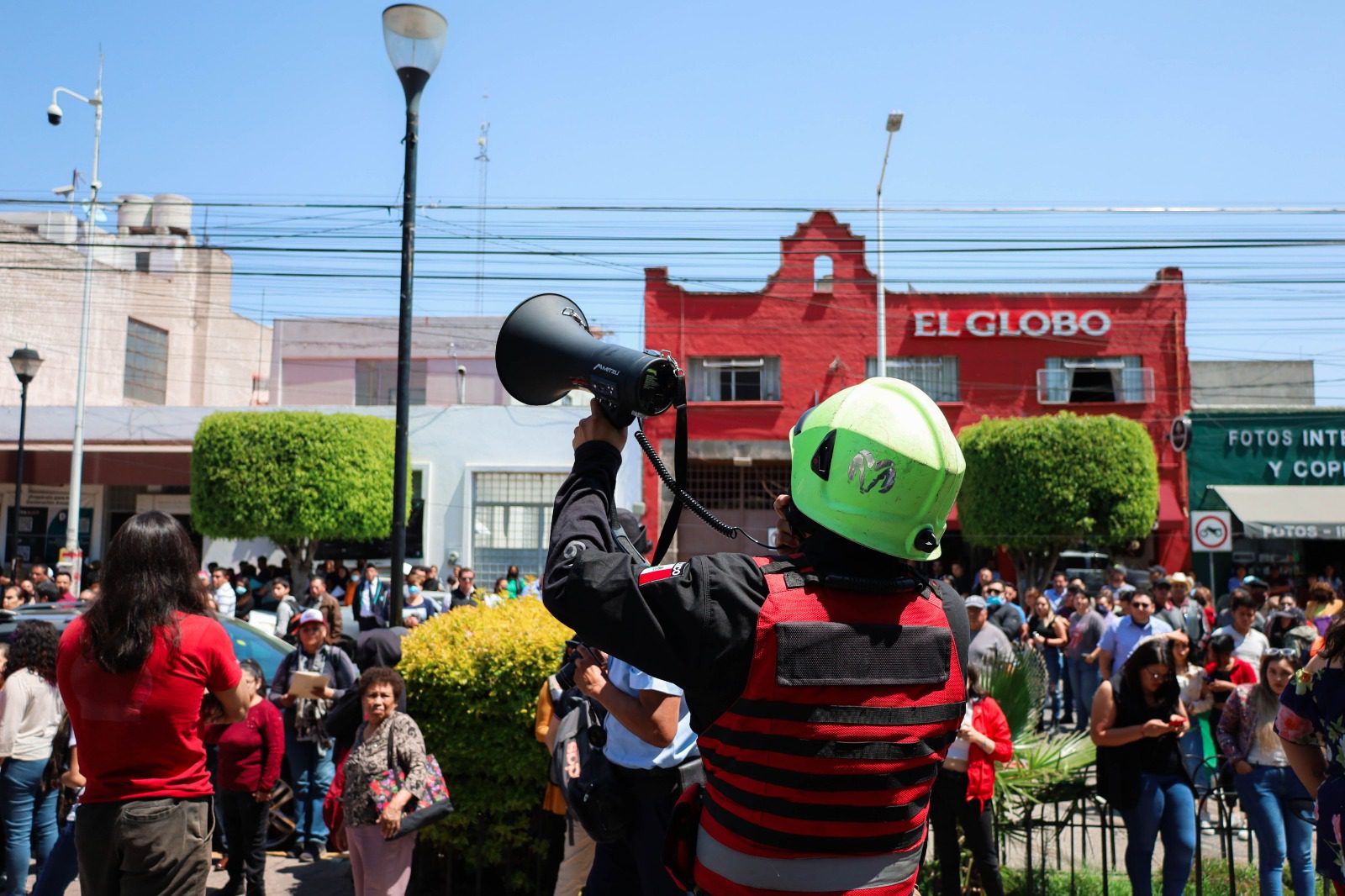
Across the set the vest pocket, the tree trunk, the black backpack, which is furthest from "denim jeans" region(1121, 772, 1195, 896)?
the tree trunk

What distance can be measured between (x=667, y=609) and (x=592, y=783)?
231cm

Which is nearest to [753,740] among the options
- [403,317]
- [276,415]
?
[403,317]

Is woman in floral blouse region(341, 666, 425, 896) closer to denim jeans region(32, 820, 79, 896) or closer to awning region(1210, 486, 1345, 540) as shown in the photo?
denim jeans region(32, 820, 79, 896)

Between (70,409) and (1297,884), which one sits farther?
(70,409)

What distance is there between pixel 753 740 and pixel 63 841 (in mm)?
3775

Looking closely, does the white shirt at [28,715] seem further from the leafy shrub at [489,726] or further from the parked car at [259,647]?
the leafy shrub at [489,726]

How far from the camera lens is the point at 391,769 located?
16.7ft

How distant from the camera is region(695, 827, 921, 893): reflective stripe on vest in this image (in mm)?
1931

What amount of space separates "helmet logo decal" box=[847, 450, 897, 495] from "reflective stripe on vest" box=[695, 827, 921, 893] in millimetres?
677

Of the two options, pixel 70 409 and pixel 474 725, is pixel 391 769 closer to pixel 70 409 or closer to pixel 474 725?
pixel 474 725

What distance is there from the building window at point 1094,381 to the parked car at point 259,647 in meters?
21.8

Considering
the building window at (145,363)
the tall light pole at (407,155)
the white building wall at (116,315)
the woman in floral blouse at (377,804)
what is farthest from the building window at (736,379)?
the woman in floral blouse at (377,804)

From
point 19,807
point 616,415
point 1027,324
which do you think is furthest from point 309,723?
point 1027,324

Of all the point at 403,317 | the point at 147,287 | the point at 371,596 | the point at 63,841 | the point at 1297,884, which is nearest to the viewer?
the point at 63,841
